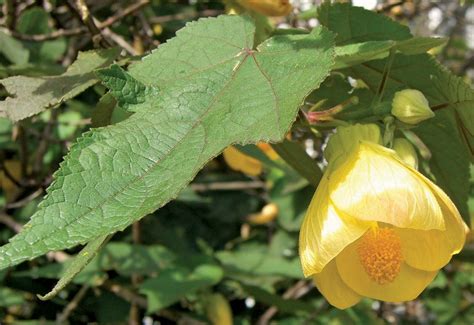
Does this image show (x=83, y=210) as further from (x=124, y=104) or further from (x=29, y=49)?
(x=29, y=49)

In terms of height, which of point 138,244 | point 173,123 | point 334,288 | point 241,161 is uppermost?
point 173,123

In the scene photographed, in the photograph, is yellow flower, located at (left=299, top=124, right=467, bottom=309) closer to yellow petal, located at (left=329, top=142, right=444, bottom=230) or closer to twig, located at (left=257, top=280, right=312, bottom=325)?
yellow petal, located at (left=329, top=142, right=444, bottom=230)

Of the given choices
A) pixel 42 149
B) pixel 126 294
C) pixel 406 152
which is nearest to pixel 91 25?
pixel 406 152

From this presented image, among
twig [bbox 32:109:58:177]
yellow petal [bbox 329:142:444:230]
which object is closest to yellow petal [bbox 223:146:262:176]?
twig [bbox 32:109:58:177]

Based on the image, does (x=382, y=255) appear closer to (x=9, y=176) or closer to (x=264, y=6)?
(x=264, y=6)

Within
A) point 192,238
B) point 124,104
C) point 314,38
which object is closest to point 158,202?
point 124,104
